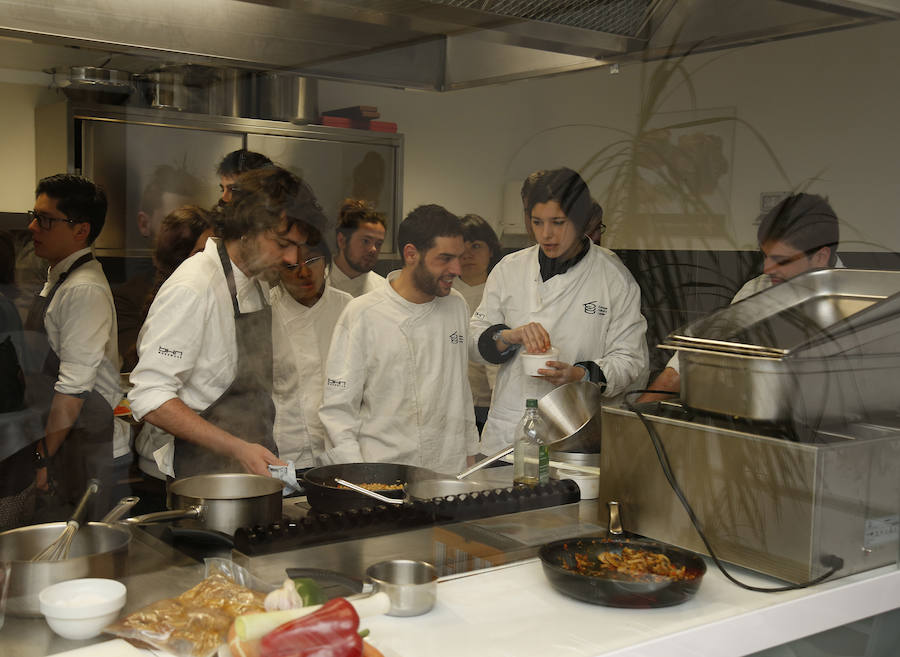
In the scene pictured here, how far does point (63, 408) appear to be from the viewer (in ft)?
4.83

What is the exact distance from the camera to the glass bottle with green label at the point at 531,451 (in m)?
1.73

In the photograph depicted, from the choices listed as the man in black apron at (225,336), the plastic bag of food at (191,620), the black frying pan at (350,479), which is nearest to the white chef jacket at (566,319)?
the black frying pan at (350,479)

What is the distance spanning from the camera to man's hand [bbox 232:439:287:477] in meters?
1.65

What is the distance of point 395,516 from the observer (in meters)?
1.49

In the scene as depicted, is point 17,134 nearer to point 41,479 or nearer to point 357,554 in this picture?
point 41,479

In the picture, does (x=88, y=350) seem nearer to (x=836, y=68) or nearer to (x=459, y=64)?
(x=459, y=64)

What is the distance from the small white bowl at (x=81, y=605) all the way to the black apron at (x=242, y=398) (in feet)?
1.38

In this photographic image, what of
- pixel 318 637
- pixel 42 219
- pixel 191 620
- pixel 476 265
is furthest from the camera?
pixel 476 265

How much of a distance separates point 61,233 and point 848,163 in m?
1.56

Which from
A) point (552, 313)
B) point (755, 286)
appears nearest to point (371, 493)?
point (552, 313)

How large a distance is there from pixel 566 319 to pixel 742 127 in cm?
60

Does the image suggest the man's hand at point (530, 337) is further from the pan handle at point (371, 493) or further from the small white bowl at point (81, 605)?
the small white bowl at point (81, 605)

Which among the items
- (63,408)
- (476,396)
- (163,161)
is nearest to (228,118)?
(163,161)

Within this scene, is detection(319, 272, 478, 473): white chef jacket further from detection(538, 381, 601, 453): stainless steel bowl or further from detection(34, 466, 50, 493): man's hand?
detection(34, 466, 50, 493): man's hand
